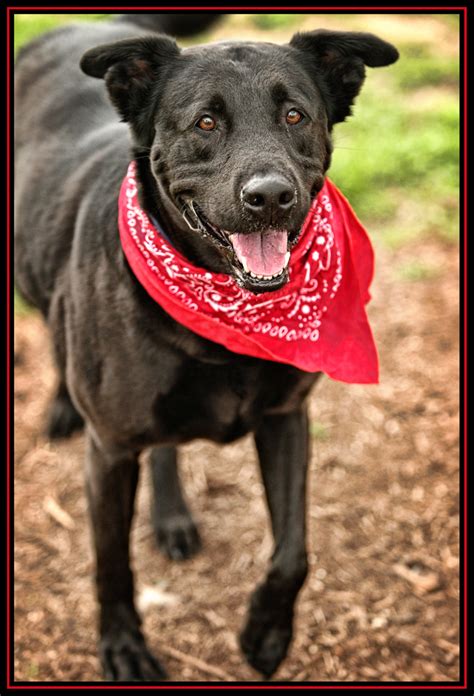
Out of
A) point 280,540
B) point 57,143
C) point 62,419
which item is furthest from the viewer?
point 62,419

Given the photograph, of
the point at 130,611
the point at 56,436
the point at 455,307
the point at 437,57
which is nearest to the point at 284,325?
the point at 130,611

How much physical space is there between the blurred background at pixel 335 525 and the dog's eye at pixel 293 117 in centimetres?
187

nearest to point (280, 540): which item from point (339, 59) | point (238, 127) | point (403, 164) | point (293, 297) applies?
point (293, 297)

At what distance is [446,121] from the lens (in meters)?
6.28

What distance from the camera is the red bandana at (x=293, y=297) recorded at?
8.99 ft

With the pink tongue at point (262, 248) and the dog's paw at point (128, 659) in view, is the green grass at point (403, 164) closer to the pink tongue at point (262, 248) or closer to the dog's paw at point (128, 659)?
the pink tongue at point (262, 248)

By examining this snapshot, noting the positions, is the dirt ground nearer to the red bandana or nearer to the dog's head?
the red bandana

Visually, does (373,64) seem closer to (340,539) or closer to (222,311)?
(222,311)

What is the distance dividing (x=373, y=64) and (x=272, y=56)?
40 cm

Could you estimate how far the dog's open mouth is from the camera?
2516 mm

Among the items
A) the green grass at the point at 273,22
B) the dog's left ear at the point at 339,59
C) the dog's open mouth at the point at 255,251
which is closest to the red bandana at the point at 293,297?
the dog's open mouth at the point at 255,251

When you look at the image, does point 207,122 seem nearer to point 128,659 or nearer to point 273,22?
point 128,659

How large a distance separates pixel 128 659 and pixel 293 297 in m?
1.44

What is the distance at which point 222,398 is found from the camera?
2.80m
